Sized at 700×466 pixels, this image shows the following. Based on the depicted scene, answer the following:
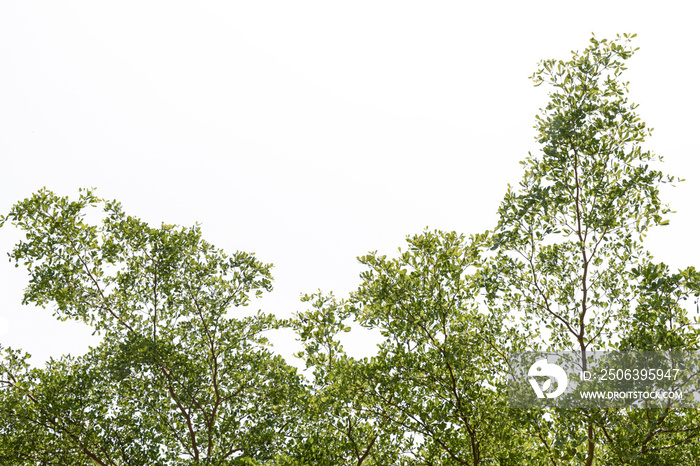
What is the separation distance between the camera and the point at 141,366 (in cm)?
1360

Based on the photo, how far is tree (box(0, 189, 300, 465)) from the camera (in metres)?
13.1

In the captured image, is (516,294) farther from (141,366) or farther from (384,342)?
(141,366)

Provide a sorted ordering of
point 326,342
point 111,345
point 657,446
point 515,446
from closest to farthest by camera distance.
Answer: point 657,446
point 515,446
point 326,342
point 111,345

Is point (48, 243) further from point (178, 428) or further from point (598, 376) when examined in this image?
point (598, 376)

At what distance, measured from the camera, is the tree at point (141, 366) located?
13.1m

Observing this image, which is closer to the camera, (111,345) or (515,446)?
(515,446)

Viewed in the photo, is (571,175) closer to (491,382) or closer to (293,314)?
(491,382)

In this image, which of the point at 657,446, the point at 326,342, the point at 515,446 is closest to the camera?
the point at 657,446

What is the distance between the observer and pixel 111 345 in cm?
1420

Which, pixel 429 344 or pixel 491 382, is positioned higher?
pixel 429 344

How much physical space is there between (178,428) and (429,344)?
22.9 ft

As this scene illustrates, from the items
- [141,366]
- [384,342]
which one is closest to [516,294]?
[384,342]

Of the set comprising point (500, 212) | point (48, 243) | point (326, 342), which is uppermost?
point (48, 243)

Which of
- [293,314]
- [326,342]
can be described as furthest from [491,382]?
[293,314]
